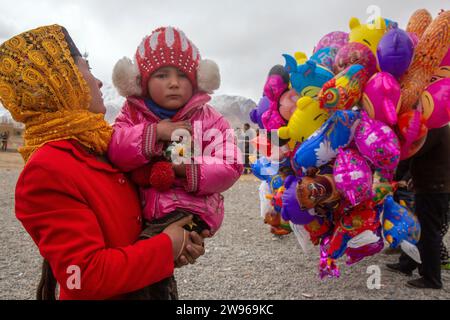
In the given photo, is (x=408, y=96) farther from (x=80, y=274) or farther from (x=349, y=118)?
(x=80, y=274)

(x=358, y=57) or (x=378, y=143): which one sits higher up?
(x=358, y=57)

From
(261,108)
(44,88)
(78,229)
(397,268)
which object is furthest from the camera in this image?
(397,268)

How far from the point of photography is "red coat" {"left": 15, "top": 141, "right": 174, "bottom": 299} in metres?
1.20

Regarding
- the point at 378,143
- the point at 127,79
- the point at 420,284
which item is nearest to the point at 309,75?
the point at 378,143

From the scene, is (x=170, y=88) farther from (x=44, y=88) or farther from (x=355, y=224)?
(x=355, y=224)

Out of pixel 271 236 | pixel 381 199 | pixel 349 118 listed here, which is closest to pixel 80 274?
pixel 349 118

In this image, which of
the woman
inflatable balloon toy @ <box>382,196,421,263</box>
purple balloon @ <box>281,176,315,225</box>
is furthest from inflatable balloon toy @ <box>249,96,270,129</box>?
the woman

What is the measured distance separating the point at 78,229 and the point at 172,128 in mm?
573

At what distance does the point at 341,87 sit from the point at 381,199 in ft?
3.10

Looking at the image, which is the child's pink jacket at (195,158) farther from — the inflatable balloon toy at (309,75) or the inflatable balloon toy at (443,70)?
the inflatable balloon toy at (443,70)

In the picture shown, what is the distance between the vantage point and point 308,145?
2.79 m

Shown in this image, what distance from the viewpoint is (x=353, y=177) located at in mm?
2645

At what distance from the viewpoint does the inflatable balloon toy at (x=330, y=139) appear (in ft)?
8.87

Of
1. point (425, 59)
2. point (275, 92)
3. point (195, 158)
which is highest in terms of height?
point (425, 59)
